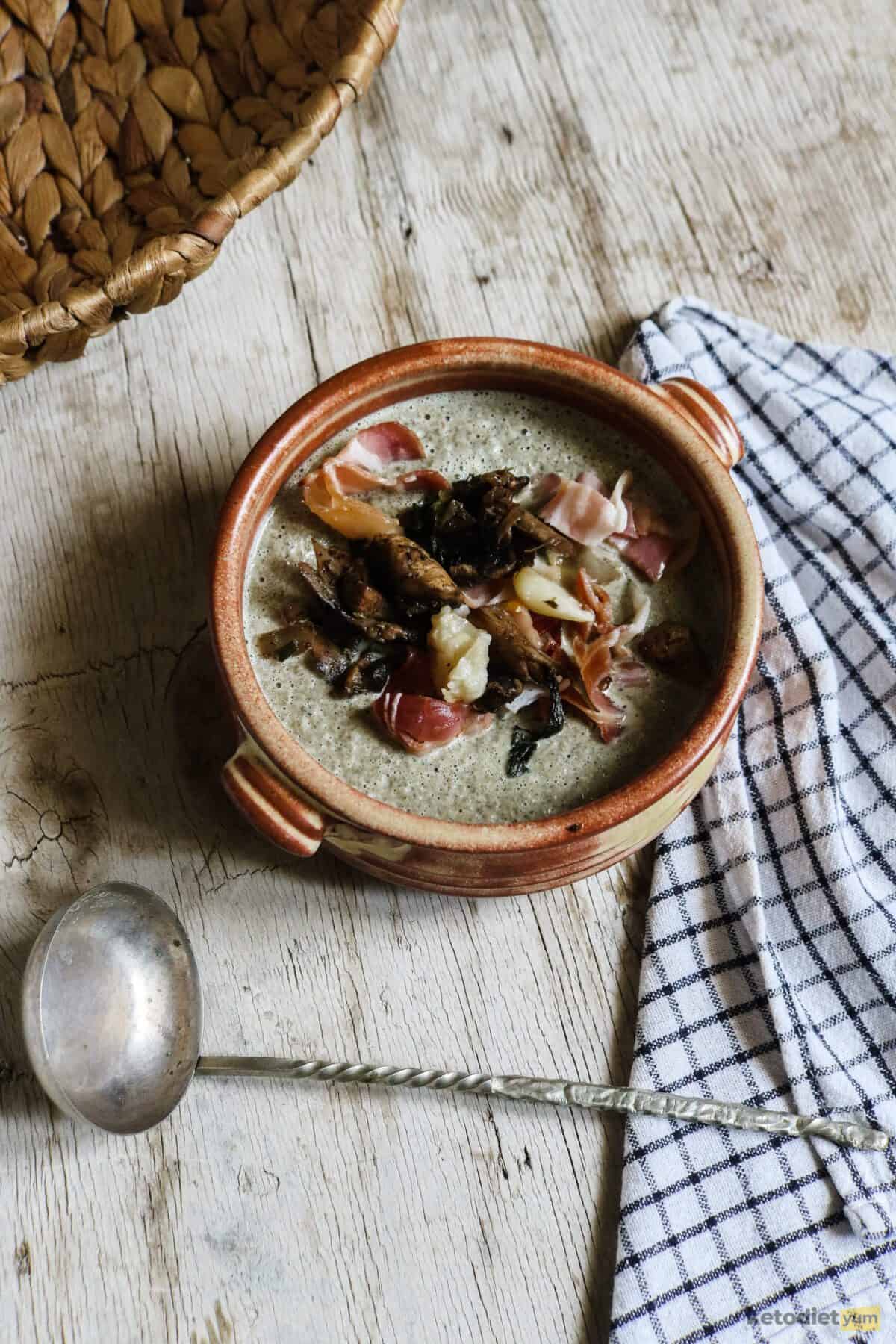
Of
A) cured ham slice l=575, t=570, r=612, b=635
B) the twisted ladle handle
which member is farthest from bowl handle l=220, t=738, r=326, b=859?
cured ham slice l=575, t=570, r=612, b=635

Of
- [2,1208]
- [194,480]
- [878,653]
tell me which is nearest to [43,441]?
[194,480]

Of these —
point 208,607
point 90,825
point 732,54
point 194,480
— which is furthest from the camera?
point 732,54

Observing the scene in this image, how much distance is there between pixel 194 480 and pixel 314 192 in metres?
0.48

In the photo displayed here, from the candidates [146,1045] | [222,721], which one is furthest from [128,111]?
[146,1045]

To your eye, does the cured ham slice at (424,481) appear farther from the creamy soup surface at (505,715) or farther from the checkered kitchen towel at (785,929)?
the checkered kitchen towel at (785,929)

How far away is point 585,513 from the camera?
1383 mm

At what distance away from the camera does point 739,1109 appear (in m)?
1.36

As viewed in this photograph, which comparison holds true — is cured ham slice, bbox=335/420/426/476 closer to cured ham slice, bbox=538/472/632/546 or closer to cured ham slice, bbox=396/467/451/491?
cured ham slice, bbox=396/467/451/491

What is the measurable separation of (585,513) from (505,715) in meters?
0.24

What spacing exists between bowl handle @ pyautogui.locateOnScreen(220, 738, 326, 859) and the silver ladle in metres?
0.20

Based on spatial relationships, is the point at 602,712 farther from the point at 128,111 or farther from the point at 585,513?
the point at 128,111

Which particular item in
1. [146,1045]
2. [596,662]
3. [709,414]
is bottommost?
[146,1045]

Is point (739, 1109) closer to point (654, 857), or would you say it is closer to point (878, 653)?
point (654, 857)

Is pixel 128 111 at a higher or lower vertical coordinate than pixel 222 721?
higher
